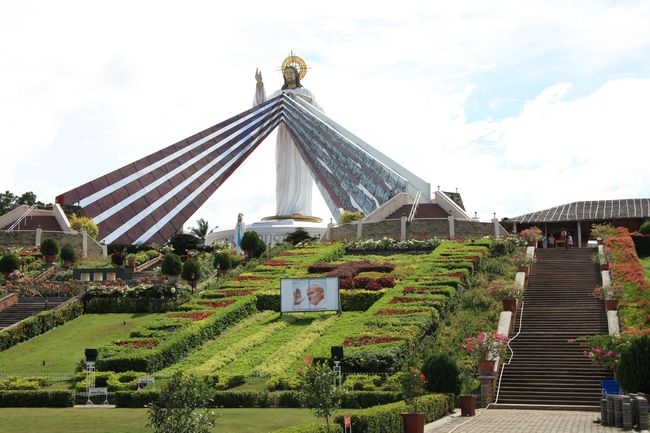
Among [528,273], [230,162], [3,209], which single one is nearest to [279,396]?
[528,273]

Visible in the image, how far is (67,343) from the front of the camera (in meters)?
30.7

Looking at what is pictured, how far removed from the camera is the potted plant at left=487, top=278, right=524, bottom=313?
29438 mm

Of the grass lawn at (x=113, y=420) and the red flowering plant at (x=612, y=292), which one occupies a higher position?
the red flowering plant at (x=612, y=292)

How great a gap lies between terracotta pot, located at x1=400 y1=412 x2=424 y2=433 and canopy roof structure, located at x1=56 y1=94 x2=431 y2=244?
3473cm

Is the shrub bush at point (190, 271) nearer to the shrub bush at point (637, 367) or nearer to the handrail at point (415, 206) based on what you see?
the handrail at point (415, 206)

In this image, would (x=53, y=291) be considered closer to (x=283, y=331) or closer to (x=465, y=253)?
(x=283, y=331)

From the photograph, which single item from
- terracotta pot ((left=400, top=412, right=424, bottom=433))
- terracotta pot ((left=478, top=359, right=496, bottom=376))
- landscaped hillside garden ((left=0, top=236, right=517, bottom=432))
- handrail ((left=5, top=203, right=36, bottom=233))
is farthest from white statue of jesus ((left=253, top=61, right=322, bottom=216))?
terracotta pot ((left=400, top=412, right=424, bottom=433))

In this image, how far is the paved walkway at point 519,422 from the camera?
59.4ft

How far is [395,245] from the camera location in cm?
4419

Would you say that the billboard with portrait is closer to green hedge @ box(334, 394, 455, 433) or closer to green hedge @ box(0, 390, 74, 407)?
green hedge @ box(0, 390, 74, 407)

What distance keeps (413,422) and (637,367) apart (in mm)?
5269

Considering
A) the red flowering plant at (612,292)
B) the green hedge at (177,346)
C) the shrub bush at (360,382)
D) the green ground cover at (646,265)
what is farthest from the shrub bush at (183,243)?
the shrub bush at (360,382)

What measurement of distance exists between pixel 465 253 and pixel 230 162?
2195 cm

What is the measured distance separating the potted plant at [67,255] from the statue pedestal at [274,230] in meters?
15.5
